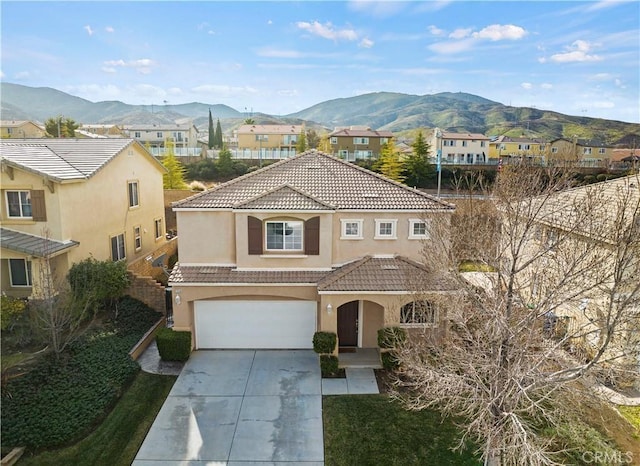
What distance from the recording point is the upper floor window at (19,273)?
1952cm

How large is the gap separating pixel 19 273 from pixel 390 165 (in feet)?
129

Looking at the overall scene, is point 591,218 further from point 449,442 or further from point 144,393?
point 144,393

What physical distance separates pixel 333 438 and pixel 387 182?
38.0ft

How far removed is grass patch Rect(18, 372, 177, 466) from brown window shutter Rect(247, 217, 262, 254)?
Result: 19.7 ft

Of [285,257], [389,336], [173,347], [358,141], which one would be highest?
[358,141]

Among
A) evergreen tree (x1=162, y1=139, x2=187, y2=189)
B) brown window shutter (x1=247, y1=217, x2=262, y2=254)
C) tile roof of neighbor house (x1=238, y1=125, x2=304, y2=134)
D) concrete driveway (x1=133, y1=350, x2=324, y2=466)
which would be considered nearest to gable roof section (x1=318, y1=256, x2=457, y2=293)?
brown window shutter (x1=247, y1=217, x2=262, y2=254)

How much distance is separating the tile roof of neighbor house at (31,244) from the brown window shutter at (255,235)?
324 inches

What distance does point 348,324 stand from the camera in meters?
18.3

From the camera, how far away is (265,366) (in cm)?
1680

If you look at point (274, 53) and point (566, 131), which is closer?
point (274, 53)

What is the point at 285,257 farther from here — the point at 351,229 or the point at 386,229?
the point at 386,229

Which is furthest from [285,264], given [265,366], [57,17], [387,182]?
[57,17]

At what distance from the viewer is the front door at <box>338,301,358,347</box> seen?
1820 cm

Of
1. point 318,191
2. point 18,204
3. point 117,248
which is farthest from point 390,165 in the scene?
point 18,204
